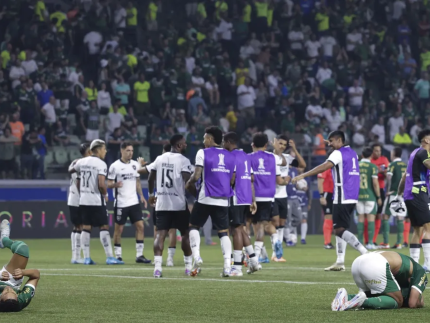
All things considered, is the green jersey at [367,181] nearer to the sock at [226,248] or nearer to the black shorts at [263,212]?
the black shorts at [263,212]

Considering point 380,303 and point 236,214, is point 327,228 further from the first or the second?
point 380,303

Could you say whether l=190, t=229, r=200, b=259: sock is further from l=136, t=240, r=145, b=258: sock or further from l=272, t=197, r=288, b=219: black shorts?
l=272, t=197, r=288, b=219: black shorts

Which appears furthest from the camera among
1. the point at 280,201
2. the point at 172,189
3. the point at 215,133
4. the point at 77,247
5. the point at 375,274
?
the point at 280,201

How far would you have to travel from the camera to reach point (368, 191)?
24.3 metres

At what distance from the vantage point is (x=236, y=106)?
3488 cm

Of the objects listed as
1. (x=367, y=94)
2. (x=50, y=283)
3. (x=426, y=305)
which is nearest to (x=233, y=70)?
(x=367, y=94)

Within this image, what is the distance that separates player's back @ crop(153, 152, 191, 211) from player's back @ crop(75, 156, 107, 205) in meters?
3.85

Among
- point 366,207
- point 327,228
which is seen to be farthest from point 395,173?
point 327,228

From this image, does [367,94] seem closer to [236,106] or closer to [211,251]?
[236,106]

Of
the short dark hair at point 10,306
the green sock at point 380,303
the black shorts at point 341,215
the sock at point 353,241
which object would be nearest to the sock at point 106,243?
the black shorts at point 341,215

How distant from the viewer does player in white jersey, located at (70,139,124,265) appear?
64.9 feet

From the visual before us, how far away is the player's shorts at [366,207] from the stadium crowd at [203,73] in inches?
266

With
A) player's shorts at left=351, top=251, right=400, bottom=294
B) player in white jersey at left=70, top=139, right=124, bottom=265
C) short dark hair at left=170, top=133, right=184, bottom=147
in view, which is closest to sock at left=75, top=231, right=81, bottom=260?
player in white jersey at left=70, top=139, right=124, bottom=265

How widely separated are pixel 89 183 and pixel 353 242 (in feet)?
19.5
